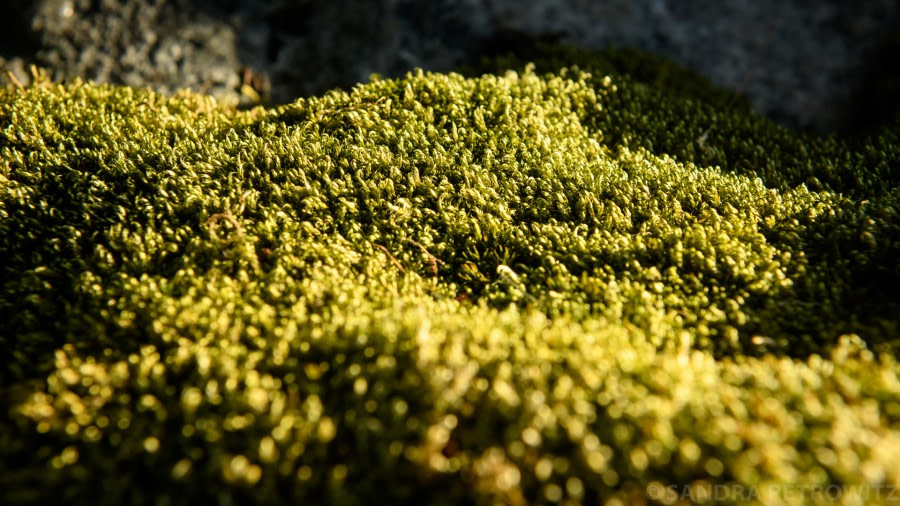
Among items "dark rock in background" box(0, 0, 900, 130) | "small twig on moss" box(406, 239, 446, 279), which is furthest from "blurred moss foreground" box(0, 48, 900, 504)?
"dark rock in background" box(0, 0, 900, 130)

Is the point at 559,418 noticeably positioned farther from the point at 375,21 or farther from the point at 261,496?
the point at 375,21

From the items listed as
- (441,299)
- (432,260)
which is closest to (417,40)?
(432,260)

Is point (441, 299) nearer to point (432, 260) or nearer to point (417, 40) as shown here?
point (432, 260)

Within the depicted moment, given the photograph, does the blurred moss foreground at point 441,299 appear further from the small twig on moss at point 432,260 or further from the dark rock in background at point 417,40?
the dark rock in background at point 417,40

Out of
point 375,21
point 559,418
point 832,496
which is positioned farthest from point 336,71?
point 832,496

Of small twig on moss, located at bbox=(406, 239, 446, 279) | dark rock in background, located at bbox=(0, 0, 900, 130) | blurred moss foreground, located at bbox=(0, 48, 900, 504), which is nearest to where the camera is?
blurred moss foreground, located at bbox=(0, 48, 900, 504)

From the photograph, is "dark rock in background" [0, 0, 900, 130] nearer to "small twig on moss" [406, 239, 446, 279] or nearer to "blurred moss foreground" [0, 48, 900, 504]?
"blurred moss foreground" [0, 48, 900, 504]

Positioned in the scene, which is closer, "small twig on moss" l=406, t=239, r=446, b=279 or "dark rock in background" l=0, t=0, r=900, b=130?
"small twig on moss" l=406, t=239, r=446, b=279
